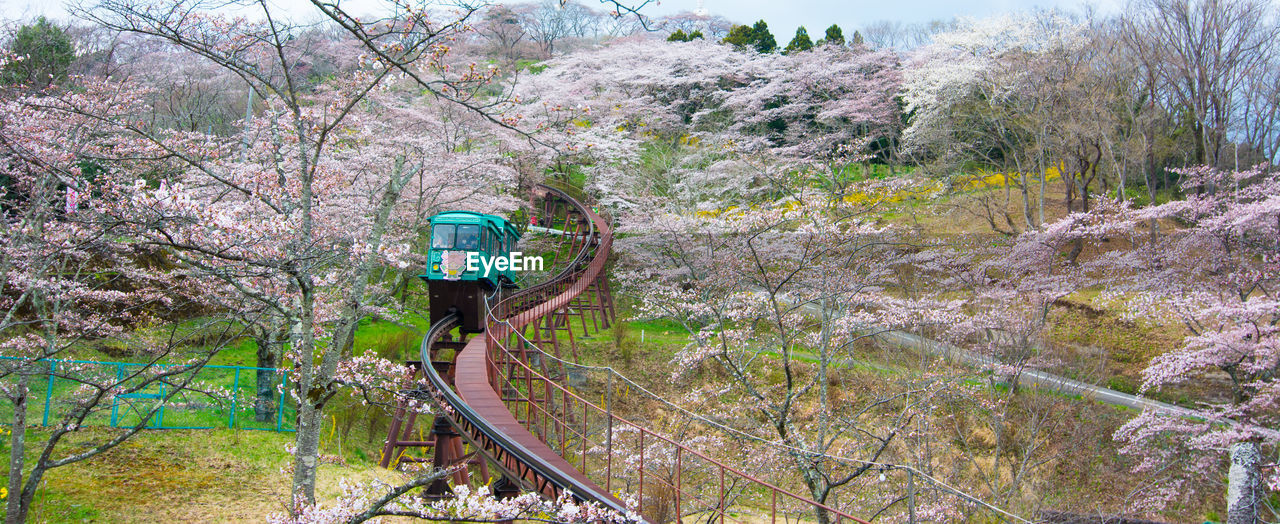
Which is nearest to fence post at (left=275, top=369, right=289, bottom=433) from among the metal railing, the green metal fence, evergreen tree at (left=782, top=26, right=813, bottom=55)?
the green metal fence

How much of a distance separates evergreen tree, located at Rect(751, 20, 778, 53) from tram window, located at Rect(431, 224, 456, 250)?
25.7 metres

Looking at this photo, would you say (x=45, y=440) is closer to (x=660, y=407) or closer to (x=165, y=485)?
(x=165, y=485)

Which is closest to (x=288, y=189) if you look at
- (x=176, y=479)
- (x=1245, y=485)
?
(x=176, y=479)

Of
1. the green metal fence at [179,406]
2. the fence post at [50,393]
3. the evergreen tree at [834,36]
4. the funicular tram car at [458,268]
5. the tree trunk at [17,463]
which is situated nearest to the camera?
the tree trunk at [17,463]

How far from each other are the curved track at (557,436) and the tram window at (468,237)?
57.6 inches

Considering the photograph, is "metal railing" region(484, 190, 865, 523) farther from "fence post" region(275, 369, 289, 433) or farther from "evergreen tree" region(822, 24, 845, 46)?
"evergreen tree" region(822, 24, 845, 46)

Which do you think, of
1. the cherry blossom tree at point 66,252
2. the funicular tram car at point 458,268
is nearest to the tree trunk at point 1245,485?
the funicular tram car at point 458,268

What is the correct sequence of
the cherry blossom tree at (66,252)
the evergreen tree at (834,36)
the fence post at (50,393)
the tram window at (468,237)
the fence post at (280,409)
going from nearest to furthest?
1. the cherry blossom tree at (66,252)
2. the fence post at (50,393)
3. the fence post at (280,409)
4. the tram window at (468,237)
5. the evergreen tree at (834,36)

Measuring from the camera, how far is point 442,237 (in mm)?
15531

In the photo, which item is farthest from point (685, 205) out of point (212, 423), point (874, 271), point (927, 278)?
point (212, 423)

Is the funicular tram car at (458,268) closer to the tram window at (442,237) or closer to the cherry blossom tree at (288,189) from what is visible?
the tram window at (442,237)

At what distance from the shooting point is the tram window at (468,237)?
607 inches

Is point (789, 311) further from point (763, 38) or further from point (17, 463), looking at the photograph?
point (763, 38)

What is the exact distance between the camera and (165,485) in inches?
395
